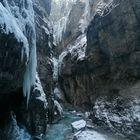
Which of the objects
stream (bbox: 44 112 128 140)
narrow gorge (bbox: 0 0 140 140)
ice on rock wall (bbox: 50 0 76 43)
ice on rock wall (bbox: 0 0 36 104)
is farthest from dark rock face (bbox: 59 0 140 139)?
ice on rock wall (bbox: 50 0 76 43)

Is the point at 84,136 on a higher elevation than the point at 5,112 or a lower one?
lower

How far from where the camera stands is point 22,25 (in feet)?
37.7

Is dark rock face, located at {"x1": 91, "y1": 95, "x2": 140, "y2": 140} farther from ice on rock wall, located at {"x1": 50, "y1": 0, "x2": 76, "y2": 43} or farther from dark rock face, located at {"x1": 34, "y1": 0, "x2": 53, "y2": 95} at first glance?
ice on rock wall, located at {"x1": 50, "y1": 0, "x2": 76, "y2": 43}

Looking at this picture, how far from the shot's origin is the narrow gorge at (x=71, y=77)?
1102 centimetres

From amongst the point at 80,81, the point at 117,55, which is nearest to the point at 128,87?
the point at 117,55

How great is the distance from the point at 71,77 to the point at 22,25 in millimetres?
20529

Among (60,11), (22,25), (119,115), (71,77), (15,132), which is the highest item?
(60,11)

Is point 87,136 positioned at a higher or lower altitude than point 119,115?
lower

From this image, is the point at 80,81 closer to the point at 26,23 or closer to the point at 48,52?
the point at 48,52

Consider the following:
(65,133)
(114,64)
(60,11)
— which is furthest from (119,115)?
(60,11)

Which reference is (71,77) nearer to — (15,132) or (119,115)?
(119,115)

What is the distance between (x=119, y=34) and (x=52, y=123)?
9370mm

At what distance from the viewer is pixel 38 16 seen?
71.8 ft

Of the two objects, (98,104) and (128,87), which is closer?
(128,87)
